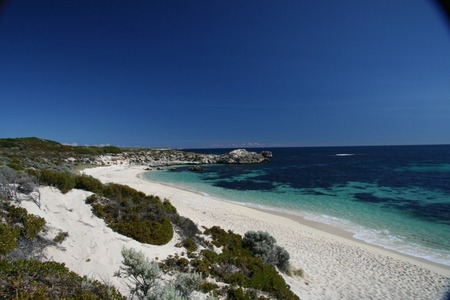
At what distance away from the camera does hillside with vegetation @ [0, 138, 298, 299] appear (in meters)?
4.19

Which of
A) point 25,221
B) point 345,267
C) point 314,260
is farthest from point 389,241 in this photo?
point 25,221

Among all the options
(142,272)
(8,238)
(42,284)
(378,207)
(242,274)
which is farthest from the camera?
(378,207)

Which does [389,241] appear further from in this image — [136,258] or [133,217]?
[136,258]

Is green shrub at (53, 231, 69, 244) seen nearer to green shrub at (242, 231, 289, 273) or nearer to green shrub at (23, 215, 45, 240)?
green shrub at (23, 215, 45, 240)

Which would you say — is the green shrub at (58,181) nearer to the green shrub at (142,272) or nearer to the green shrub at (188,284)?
the green shrub at (142,272)

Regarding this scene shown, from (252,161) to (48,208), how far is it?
228 feet

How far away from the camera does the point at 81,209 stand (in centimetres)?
915

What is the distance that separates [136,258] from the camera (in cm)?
550

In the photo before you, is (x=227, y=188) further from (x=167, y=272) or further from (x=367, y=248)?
(x=167, y=272)

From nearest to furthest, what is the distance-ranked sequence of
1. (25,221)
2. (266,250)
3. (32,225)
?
1. (32,225)
2. (25,221)
3. (266,250)

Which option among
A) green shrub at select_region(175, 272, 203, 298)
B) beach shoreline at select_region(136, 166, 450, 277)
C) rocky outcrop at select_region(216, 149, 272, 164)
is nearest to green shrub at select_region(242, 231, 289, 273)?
green shrub at select_region(175, 272, 203, 298)

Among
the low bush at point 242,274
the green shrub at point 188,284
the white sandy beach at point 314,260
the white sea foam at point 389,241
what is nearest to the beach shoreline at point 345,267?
the white sandy beach at point 314,260

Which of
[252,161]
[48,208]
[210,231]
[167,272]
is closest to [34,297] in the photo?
[167,272]

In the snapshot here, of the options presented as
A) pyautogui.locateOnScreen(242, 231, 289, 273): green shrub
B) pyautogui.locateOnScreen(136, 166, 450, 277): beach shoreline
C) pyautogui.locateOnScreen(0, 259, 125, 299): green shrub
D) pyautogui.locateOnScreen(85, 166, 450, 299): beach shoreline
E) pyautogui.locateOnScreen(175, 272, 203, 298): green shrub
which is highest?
pyautogui.locateOnScreen(0, 259, 125, 299): green shrub
